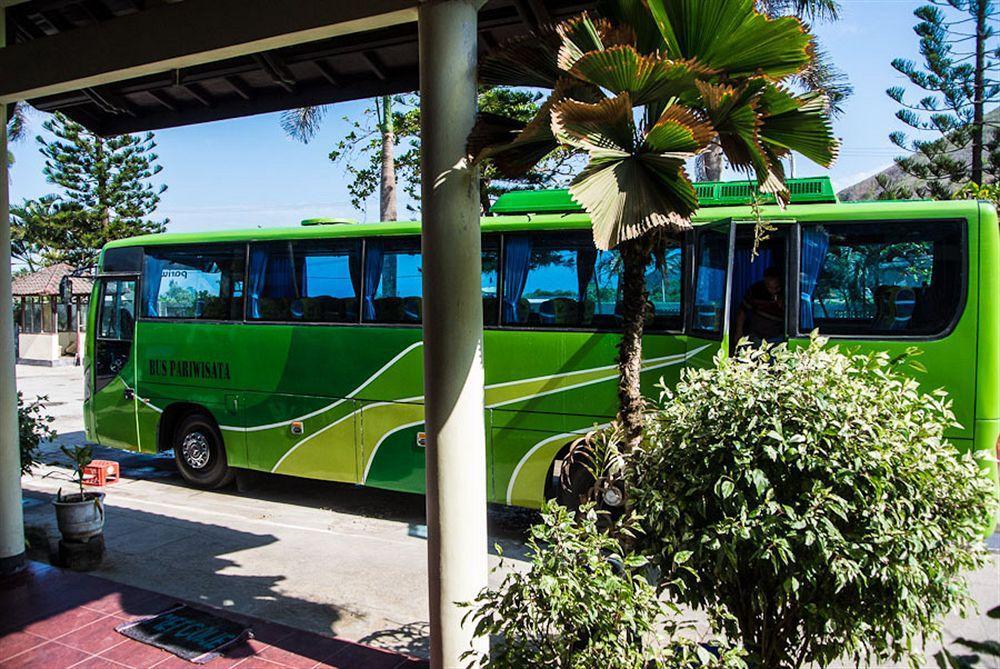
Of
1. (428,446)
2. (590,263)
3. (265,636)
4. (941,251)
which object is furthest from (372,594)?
(941,251)

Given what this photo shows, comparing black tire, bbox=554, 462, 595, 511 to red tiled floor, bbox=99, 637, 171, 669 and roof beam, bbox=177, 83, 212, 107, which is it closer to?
red tiled floor, bbox=99, 637, 171, 669

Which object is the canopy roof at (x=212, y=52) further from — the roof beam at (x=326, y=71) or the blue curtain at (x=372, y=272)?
the blue curtain at (x=372, y=272)

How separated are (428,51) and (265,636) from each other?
353 centimetres

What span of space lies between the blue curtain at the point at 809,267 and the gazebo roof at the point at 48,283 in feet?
94.9

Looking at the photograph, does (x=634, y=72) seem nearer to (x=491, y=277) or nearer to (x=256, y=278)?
(x=491, y=277)

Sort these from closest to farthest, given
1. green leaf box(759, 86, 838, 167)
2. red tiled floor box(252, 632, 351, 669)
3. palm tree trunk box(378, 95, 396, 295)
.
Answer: green leaf box(759, 86, 838, 167) < red tiled floor box(252, 632, 351, 669) < palm tree trunk box(378, 95, 396, 295)

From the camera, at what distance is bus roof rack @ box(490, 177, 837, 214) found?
20.7ft

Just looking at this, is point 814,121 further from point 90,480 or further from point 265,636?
point 90,480

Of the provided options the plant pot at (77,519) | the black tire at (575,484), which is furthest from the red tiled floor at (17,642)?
the black tire at (575,484)

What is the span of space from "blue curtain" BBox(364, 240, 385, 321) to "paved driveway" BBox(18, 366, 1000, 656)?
2208 mm

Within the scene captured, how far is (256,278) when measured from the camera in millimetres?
8266

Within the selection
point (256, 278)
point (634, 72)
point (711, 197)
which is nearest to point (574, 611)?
point (634, 72)

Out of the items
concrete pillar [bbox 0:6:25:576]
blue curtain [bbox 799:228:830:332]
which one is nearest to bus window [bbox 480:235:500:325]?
blue curtain [bbox 799:228:830:332]

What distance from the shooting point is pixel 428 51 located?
10.6ft
